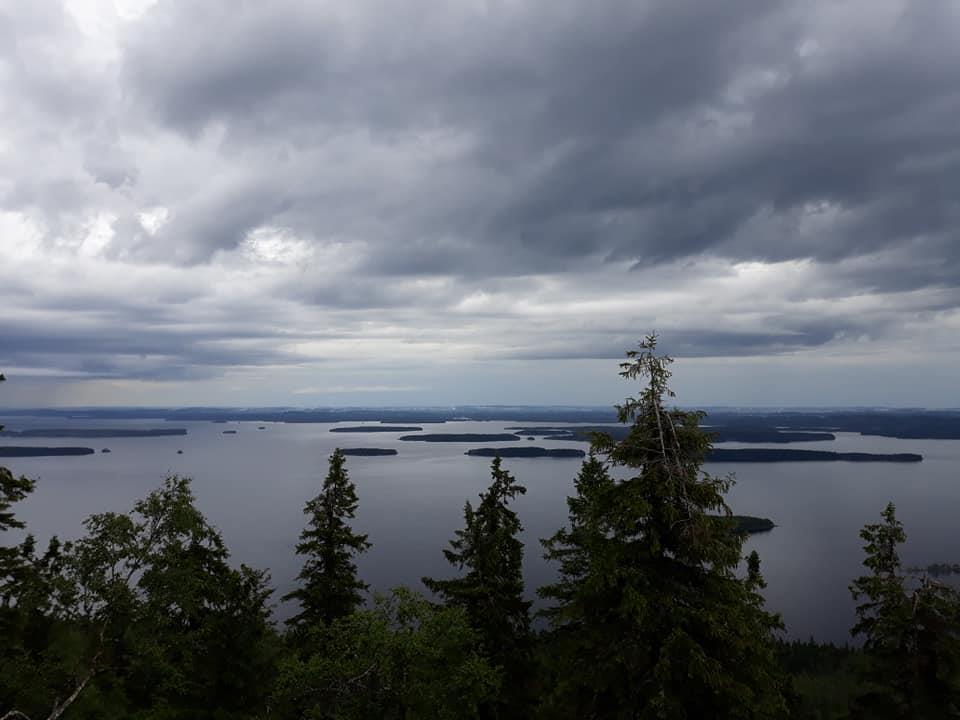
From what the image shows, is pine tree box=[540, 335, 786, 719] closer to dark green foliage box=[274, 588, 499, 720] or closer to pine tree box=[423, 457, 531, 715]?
dark green foliage box=[274, 588, 499, 720]

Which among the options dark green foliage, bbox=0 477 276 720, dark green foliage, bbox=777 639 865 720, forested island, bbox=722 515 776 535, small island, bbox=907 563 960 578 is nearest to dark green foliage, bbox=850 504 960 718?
dark green foliage, bbox=0 477 276 720

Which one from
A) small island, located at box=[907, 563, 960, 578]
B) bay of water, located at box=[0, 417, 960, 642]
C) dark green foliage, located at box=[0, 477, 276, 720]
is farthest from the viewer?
small island, located at box=[907, 563, 960, 578]

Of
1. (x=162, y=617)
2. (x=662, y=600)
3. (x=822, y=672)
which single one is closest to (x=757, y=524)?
(x=822, y=672)

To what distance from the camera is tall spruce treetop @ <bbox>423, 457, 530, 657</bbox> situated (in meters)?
25.1

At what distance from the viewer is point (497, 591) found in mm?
25281

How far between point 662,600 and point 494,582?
13236 mm

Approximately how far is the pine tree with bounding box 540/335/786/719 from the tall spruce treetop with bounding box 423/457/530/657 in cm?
1116

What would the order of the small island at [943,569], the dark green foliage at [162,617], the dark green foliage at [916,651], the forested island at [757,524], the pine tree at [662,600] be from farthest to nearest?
the forested island at [757,524]
the small island at [943,569]
the dark green foliage at [162,617]
the dark green foliage at [916,651]
the pine tree at [662,600]

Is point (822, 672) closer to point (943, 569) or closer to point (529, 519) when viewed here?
point (943, 569)

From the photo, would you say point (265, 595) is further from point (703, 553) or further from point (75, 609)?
point (703, 553)

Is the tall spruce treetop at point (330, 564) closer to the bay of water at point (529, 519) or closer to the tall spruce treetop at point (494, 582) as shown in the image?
the tall spruce treetop at point (494, 582)

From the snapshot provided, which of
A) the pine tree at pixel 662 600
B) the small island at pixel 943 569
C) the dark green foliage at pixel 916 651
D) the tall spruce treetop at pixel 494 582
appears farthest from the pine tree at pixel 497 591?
the small island at pixel 943 569

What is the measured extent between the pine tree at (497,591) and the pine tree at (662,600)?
11180mm

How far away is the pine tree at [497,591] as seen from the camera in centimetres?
2509
